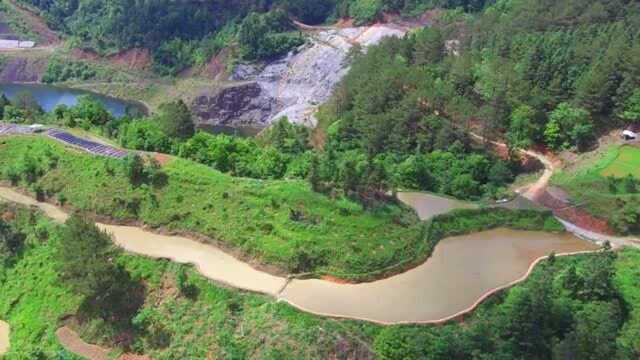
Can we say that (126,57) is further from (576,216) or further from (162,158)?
(576,216)

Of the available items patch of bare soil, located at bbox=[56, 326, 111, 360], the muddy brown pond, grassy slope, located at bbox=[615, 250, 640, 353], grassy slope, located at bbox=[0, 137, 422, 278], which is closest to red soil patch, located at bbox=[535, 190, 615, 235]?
the muddy brown pond

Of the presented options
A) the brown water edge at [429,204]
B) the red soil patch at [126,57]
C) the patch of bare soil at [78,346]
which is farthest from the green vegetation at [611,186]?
the red soil patch at [126,57]

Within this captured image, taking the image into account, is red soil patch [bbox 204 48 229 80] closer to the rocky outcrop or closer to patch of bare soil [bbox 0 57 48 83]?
the rocky outcrop

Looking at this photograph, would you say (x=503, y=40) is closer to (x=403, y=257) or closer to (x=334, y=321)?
(x=403, y=257)

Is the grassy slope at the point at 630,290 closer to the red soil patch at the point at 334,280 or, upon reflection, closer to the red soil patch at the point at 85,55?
the red soil patch at the point at 334,280

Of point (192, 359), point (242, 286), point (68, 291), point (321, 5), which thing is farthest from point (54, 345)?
point (321, 5)

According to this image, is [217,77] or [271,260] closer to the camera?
[271,260]
